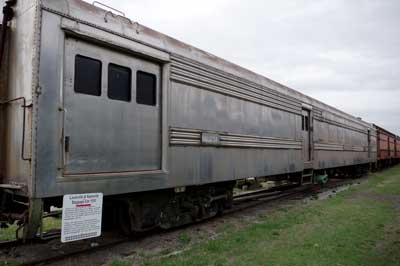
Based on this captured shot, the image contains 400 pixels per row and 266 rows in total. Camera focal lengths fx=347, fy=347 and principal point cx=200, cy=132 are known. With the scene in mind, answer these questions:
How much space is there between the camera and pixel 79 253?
201 inches

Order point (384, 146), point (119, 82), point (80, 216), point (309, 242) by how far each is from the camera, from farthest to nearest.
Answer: point (384, 146) → point (309, 242) → point (119, 82) → point (80, 216)

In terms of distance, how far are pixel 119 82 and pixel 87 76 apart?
0.54m

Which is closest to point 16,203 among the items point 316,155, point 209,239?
point 209,239

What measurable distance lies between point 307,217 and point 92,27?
5.88 metres

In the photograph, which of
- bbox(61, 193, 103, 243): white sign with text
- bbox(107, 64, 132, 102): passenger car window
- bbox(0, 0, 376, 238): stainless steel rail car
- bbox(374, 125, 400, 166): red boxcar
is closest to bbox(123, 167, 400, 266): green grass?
bbox(61, 193, 103, 243): white sign with text

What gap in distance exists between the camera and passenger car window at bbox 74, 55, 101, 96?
14.7 ft

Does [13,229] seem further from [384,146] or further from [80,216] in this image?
[384,146]

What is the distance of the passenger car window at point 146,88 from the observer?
17.5 feet

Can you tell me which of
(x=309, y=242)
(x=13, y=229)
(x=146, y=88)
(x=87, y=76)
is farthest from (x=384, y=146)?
(x=87, y=76)

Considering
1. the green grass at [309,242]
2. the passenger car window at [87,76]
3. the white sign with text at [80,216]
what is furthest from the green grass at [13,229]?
the passenger car window at [87,76]

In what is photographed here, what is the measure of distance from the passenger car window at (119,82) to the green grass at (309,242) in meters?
2.31

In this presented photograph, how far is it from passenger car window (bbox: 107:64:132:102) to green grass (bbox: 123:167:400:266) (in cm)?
231

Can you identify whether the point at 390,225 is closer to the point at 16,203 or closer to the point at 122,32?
the point at 122,32

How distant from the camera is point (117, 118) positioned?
4883 mm
